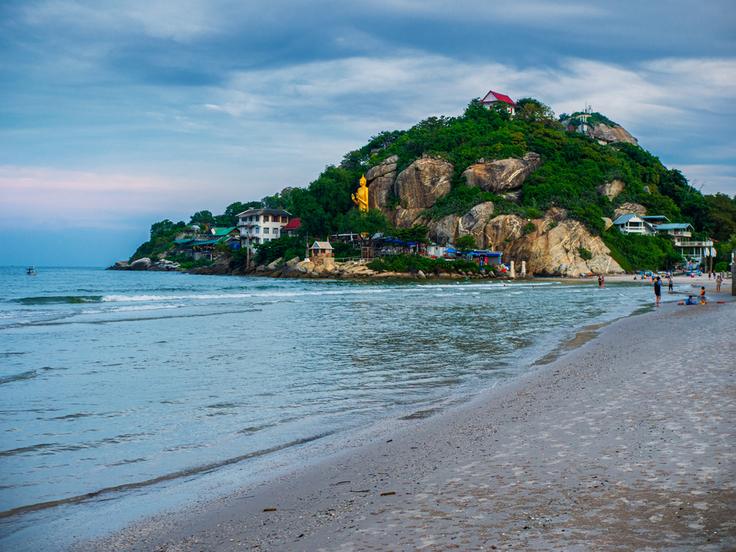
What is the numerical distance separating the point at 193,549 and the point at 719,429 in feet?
19.5

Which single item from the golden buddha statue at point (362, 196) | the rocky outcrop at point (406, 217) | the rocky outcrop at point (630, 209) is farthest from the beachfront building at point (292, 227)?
the rocky outcrop at point (630, 209)

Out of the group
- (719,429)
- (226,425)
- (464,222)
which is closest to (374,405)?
(226,425)

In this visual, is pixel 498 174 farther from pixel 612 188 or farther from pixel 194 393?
pixel 194 393

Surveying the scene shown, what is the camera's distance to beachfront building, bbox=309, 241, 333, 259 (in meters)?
87.5

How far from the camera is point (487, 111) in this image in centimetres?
11338

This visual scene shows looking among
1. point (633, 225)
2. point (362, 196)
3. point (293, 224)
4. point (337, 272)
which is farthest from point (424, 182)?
point (633, 225)

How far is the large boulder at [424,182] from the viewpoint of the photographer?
310ft

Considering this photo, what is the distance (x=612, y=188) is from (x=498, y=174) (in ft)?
67.4

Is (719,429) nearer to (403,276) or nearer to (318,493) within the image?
(318,493)

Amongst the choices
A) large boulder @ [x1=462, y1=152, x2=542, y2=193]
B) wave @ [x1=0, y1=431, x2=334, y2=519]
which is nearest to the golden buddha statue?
large boulder @ [x1=462, y1=152, x2=542, y2=193]

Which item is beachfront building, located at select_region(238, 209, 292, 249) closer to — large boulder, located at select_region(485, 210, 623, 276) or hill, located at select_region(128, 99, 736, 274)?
hill, located at select_region(128, 99, 736, 274)

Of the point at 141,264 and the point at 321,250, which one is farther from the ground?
the point at 321,250

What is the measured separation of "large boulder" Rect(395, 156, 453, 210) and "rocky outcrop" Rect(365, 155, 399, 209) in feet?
9.06

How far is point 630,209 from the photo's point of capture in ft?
320
